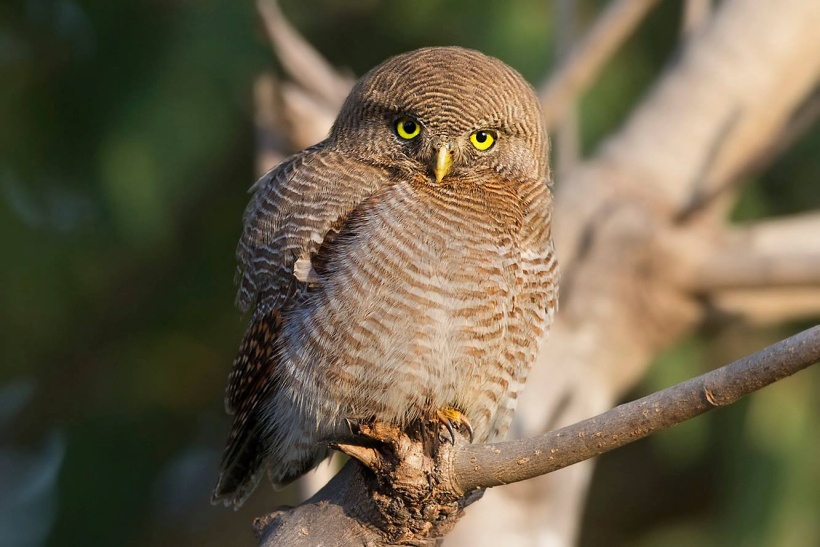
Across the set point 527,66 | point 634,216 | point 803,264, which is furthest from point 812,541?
point 527,66

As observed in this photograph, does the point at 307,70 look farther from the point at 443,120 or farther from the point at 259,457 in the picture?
the point at 259,457

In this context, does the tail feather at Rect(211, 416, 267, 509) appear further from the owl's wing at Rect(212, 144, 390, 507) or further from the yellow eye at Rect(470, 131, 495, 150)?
the yellow eye at Rect(470, 131, 495, 150)

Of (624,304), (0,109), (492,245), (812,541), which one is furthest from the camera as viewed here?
(0,109)

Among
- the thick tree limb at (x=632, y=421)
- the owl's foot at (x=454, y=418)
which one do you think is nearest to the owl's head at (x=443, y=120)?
the owl's foot at (x=454, y=418)

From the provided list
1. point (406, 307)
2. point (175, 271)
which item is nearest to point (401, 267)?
point (406, 307)

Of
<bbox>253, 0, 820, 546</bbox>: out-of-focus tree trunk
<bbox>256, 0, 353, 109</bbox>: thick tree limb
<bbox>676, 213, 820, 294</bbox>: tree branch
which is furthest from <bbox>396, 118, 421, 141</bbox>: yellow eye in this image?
<bbox>676, 213, 820, 294</bbox>: tree branch

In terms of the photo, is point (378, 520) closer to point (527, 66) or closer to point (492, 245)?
point (492, 245)

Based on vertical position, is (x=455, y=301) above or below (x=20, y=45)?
below
